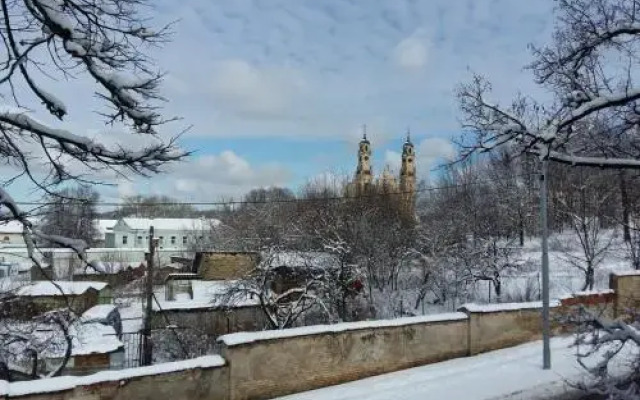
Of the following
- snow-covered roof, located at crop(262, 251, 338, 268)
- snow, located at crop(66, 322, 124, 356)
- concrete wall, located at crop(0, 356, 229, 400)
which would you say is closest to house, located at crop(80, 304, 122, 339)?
snow, located at crop(66, 322, 124, 356)

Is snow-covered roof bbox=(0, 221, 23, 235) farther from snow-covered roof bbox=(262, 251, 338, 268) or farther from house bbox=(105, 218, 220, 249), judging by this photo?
house bbox=(105, 218, 220, 249)

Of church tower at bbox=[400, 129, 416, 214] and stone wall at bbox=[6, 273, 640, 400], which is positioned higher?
church tower at bbox=[400, 129, 416, 214]

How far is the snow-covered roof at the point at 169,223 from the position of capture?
9338cm

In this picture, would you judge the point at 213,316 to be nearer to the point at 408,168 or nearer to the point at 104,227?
the point at 408,168

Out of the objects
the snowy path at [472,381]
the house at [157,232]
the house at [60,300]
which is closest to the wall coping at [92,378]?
the snowy path at [472,381]

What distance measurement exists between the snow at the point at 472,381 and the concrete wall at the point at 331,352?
27cm

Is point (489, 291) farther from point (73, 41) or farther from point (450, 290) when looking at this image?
point (73, 41)

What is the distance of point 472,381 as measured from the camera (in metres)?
12.6

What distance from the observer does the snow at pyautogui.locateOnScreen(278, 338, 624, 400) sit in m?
11.7

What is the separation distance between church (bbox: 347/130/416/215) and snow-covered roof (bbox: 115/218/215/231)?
3383 centimetres

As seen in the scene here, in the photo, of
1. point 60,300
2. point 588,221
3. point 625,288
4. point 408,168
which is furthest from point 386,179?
point 625,288

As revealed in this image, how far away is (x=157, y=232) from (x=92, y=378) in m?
89.8

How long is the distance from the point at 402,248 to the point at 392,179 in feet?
79.9

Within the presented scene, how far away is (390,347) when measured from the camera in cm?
1399
